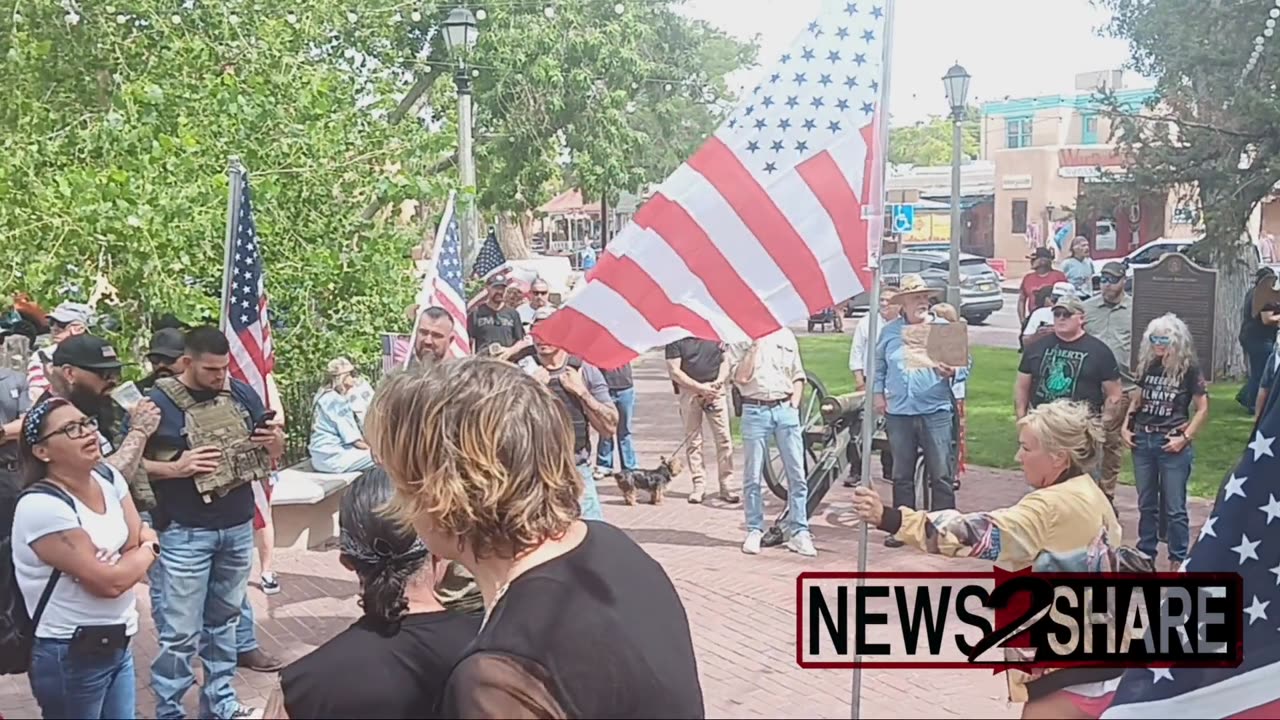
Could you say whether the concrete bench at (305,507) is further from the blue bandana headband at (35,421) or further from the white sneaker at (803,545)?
the blue bandana headband at (35,421)

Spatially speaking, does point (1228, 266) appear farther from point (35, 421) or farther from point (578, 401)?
point (35, 421)

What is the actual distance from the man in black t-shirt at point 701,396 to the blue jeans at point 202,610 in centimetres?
496

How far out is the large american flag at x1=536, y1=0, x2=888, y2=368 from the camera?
4.48 meters

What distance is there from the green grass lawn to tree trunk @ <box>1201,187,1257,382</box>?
51cm

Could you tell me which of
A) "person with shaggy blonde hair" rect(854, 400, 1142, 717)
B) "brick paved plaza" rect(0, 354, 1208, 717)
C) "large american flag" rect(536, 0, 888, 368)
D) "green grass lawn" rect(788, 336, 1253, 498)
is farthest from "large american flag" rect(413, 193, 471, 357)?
"green grass lawn" rect(788, 336, 1253, 498)

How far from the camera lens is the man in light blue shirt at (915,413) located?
7.87 m

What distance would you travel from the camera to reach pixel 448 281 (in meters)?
7.32

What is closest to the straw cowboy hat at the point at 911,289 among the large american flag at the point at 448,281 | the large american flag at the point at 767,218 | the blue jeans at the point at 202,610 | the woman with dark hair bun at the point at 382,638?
the large american flag at the point at 448,281

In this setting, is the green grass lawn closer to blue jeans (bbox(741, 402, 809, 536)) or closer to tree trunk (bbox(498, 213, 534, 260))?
blue jeans (bbox(741, 402, 809, 536))

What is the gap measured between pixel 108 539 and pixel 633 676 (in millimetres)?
2643

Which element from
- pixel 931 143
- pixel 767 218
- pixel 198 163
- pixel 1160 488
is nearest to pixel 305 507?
pixel 198 163

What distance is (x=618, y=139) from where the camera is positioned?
2033 cm

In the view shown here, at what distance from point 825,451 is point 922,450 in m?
1.45

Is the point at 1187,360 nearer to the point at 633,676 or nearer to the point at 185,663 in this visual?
the point at 185,663
